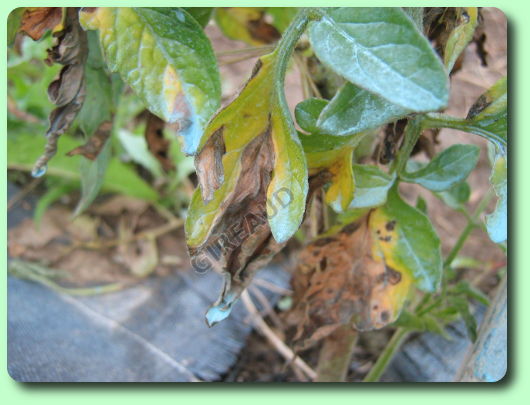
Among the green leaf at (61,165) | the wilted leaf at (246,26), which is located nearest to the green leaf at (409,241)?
the wilted leaf at (246,26)

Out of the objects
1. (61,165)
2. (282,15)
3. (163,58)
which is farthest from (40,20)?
(61,165)

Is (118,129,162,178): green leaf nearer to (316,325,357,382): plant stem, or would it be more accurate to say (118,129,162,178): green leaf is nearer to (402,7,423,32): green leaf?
(316,325,357,382): plant stem

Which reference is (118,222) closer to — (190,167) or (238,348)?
(190,167)

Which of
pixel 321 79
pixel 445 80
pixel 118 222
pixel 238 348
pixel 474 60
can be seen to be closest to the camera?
pixel 445 80

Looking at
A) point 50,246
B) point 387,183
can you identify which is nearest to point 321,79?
point 387,183

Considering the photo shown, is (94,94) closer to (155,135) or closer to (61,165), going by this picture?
(155,135)

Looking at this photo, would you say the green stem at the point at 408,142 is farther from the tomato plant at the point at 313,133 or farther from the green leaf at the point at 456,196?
the green leaf at the point at 456,196
